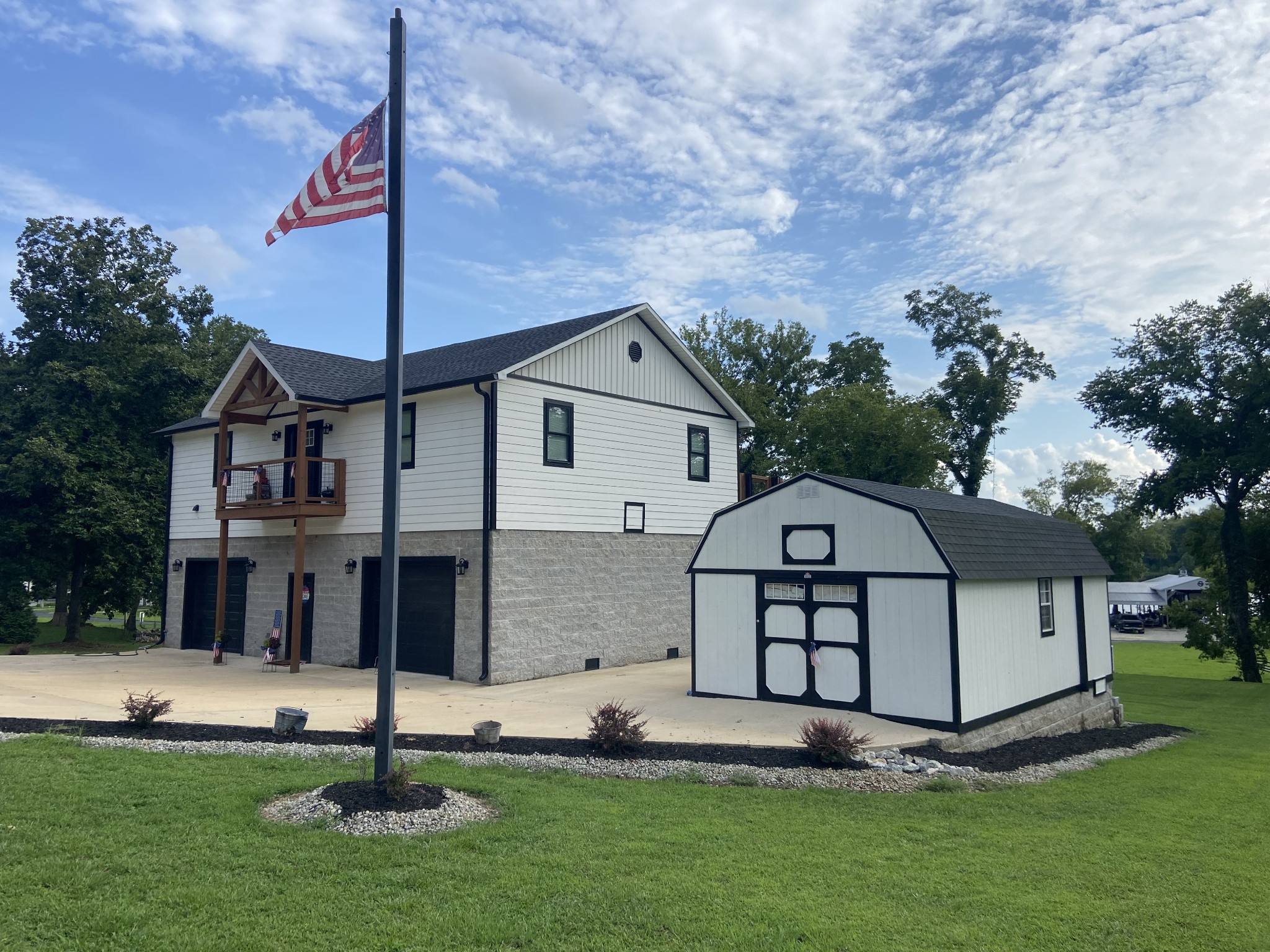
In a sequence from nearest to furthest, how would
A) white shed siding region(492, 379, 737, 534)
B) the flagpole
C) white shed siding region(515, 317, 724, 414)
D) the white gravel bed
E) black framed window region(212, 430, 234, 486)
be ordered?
the white gravel bed → the flagpole → white shed siding region(492, 379, 737, 534) → white shed siding region(515, 317, 724, 414) → black framed window region(212, 430, 234, 486)

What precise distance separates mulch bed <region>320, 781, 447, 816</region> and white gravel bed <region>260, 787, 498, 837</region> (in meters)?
0.04

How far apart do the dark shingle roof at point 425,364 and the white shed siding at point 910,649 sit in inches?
339

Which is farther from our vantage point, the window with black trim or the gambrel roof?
the gambrel roof

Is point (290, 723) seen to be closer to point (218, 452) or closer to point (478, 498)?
point (478, 498)

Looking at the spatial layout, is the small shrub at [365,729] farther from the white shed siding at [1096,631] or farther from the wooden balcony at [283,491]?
the white shed siding at [1096,631]

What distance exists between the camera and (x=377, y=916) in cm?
491

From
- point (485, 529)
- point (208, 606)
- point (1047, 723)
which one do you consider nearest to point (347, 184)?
point (485, 529)

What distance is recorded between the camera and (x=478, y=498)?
16594mm

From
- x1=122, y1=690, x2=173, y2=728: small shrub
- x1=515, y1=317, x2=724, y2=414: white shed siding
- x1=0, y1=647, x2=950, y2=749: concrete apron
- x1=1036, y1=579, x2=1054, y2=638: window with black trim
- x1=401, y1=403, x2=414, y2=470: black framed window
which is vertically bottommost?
x1=0, y1=647, x2=950, y2=749: concrete apron

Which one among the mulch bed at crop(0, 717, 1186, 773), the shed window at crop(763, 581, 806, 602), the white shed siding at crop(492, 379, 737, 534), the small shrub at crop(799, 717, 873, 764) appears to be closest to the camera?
the small shrub at crop(799, 717, 873, 764)

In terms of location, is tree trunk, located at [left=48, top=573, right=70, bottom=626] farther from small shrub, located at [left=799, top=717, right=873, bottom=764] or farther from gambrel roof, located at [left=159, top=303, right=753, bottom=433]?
small shrub, located at [left=799, top=717, right=873, bottom=764]

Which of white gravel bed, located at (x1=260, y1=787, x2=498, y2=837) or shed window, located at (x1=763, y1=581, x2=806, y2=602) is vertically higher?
shed window, located at (x1=763, y1=581, x2=806, y2=602)

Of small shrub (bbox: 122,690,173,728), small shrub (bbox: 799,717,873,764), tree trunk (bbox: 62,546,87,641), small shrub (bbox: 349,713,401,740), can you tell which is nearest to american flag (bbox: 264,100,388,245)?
small shrub (bbox: 349,713,401,740)

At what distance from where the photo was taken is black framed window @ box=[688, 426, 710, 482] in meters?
22.1
